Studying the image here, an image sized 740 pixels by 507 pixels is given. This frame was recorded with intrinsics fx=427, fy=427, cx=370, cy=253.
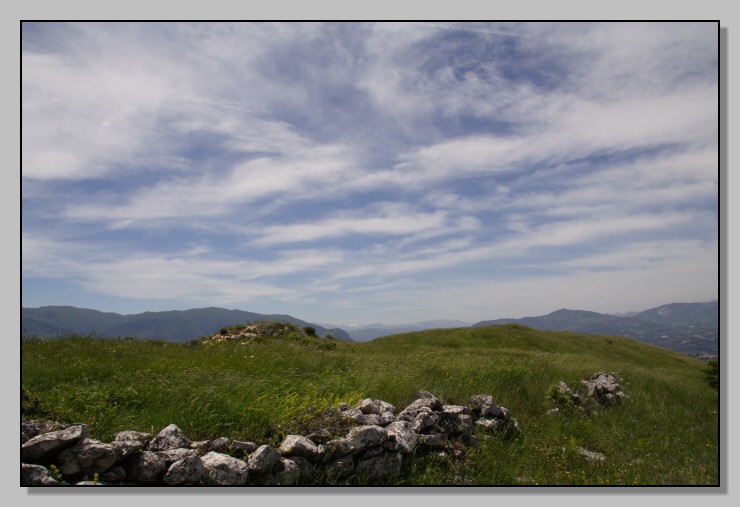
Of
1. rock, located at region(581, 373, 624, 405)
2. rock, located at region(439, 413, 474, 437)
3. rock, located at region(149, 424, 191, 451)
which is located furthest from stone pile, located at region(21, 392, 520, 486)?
rock, located at region(581, 373, 624, 405)

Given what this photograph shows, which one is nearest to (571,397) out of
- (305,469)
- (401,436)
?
(401,436)

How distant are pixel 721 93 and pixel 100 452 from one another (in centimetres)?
1212

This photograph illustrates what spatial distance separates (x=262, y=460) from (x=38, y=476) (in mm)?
2937

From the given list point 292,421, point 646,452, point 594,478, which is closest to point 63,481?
point 292,421

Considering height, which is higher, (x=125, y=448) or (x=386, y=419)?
(x=125, y=448)

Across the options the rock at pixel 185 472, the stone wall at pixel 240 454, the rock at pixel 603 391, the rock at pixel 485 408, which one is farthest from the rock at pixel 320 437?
the rock at pixel 603 391

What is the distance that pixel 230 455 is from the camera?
667 cm

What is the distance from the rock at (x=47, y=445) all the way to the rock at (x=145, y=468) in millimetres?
788

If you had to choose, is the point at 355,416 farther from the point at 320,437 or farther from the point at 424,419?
the point at 424,419

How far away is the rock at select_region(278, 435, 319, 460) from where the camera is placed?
657cm

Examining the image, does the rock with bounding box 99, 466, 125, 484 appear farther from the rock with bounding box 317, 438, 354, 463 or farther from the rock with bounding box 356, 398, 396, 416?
the rock with bounding box 356, 398, 396, 416

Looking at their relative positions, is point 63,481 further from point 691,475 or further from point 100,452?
point 691,475

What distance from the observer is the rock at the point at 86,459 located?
5762 mm

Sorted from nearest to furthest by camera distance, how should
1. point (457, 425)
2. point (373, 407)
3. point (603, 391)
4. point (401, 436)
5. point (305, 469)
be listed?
point (305, 469) → point (401, 436) → point (373, 407) → point (457, 425) → point (603, 391)
